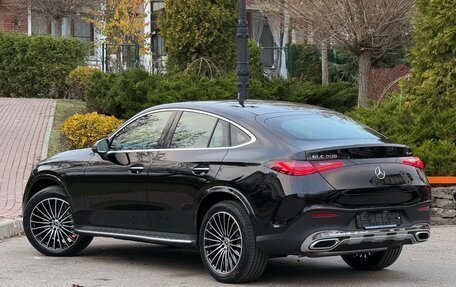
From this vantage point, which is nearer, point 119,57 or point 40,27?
point 119,57

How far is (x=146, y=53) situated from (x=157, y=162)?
82.6 feet

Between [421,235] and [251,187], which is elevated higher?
[251,187]

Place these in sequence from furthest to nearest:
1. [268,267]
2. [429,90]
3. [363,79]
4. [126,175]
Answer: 1. [363,79]
2. [429,90]
3. [268,267]
4. [126,175]

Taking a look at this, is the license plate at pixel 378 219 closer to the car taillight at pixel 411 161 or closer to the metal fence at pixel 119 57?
the car taillight at pixel 411 161

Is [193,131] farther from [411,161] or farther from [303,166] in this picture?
[411,161]

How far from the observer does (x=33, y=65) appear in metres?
27.2

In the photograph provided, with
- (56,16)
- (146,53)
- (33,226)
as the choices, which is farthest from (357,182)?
(56,16)

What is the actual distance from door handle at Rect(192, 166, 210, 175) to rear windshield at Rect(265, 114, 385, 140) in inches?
26.0

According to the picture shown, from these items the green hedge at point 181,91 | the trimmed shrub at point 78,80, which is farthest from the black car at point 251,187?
Answer: the trimmed shrub at point 78,80

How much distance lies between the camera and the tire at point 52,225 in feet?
34.0

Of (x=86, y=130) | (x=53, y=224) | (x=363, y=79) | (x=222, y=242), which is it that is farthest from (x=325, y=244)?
(x=363, y=79)

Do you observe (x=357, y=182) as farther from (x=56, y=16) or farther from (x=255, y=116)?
(x=56, y=16)

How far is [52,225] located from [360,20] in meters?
12.0

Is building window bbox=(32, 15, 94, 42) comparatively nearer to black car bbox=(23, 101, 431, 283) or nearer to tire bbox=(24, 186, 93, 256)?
tire bbox=(24, 186, 93, 256)
